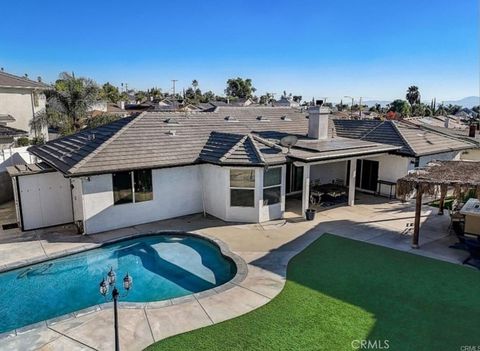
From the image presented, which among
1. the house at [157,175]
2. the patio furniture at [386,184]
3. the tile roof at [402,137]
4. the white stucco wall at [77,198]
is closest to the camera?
the white stucco wall at [77,198]

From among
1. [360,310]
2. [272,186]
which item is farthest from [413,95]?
[360,310]

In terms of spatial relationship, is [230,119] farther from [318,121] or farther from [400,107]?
[400,107]

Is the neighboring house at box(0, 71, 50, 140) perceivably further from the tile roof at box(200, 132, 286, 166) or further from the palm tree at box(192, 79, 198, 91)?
the palm tree at box(192, 79, 198, 91)

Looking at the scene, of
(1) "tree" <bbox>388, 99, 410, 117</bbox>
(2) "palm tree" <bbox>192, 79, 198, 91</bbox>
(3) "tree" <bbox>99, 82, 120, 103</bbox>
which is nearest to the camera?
(3) "tree" <bbox>99, 82, 120, 103</bbox>

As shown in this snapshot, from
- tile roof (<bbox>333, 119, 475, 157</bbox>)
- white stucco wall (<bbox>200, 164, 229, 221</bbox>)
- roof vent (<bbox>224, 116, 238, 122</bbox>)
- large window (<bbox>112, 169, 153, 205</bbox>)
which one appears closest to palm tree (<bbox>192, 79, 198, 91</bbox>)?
tile roof (<bbox>333, 119, 475, 157</bbox>)

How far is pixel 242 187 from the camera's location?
16.0 metres

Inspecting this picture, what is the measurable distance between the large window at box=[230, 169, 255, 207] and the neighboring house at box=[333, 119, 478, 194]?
9544mm

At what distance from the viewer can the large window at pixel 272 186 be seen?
16.1m

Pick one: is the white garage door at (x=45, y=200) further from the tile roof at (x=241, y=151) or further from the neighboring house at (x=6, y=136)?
the neighboring house at (x=6, y=136)

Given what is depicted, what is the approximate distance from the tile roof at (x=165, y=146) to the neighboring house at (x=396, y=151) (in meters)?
1.44

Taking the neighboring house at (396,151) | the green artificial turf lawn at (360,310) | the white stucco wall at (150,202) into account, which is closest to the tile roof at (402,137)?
the neighboring house at (396,151)

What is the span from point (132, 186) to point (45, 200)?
3776mm

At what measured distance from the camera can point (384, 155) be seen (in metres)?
21.1

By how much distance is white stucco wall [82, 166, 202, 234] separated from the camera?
47.6 ft
